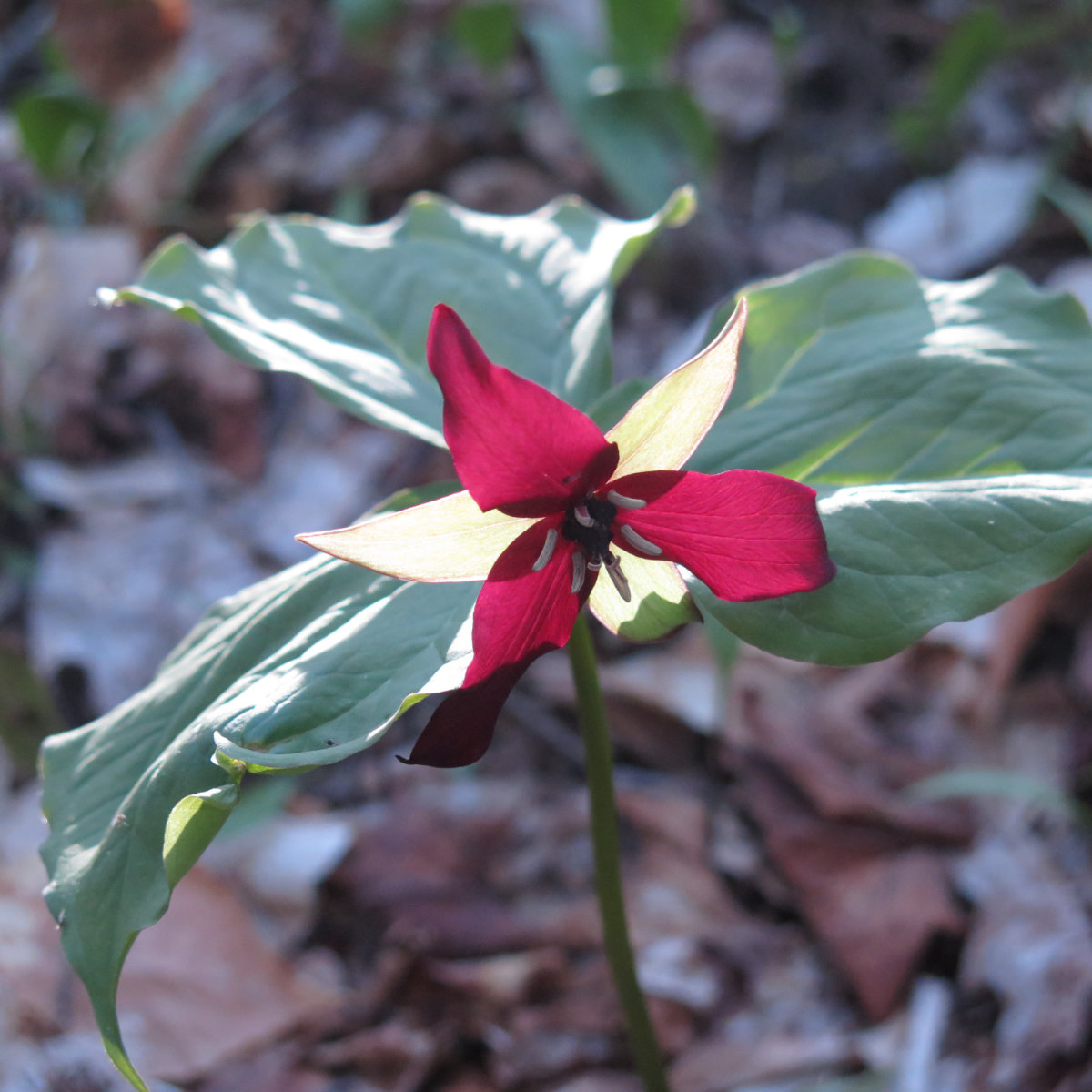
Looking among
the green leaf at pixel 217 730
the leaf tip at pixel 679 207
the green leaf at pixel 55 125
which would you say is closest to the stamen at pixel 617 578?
the green leaf at pixel 217 730

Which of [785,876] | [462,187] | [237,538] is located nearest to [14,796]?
[237,538]

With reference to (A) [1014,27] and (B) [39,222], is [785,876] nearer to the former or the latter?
(A) [1014,27]

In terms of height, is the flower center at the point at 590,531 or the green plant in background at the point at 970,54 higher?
the green plant in background at the point at 970,54

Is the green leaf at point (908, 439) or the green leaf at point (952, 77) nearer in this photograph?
the green leaf at point (908, 439)

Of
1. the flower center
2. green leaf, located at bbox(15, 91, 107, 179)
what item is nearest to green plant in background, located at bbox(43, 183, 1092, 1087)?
the flower center

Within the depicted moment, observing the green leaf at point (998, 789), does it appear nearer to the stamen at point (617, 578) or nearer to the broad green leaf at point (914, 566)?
the broad green leaf at point (914, 566)

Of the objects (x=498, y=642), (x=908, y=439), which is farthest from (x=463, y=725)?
(x=908, y=439)

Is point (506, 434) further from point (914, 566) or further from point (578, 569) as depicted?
point (914, 566)
